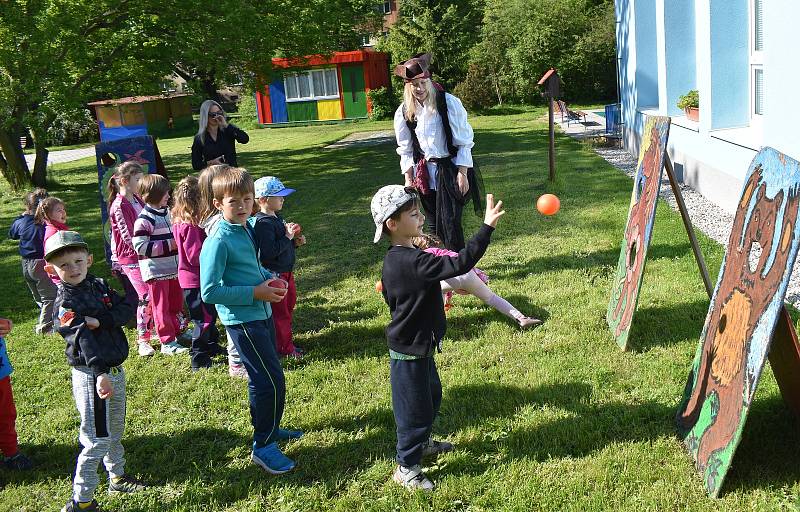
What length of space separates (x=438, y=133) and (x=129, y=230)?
294cm

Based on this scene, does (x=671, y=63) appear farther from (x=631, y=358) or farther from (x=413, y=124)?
(x=631, y=358)

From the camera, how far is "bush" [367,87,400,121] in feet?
119

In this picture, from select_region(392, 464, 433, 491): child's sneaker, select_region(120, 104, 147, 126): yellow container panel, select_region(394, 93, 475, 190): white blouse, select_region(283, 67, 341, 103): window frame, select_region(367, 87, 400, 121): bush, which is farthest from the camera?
select_region(283, 67, 341, 103): window frame

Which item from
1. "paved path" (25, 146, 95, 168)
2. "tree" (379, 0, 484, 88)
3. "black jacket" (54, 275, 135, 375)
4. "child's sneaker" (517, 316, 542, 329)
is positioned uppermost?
"tree" (379, 0, 484, 88)

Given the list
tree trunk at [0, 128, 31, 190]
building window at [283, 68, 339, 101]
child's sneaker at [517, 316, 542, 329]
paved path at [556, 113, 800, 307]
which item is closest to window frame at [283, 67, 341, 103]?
building window at [283, 68, 339, 101]

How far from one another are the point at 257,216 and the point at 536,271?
3.49 m

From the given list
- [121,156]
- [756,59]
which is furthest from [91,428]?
[756,59]

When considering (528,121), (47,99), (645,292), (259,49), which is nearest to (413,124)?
(645,292)

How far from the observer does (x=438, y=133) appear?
6258mm

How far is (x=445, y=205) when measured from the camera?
6.36m

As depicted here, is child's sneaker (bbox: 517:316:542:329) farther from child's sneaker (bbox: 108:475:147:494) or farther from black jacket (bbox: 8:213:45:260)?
black jacket (bbox: 8:213:45:260)

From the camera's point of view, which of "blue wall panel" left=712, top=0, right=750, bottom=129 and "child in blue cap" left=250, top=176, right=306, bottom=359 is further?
"blue wall panel" left=712, top=0, right=750, bottom=129

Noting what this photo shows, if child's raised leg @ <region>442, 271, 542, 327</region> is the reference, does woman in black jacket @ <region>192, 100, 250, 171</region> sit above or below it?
above

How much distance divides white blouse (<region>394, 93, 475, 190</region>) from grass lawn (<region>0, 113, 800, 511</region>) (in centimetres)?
144
